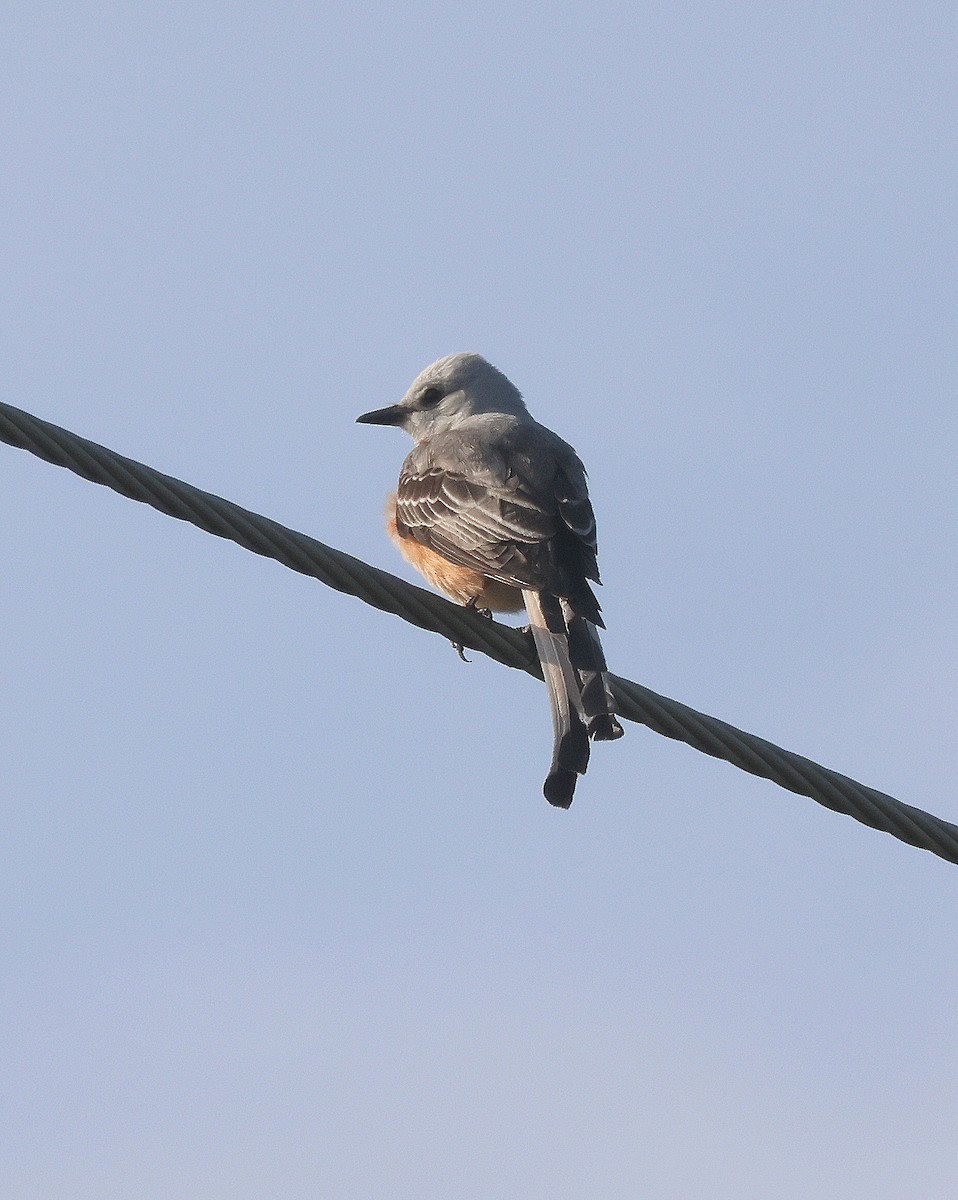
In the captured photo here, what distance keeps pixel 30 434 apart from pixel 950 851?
2.92m

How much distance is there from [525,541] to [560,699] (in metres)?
0.81

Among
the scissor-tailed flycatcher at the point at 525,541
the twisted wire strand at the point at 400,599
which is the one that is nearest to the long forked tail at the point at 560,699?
the scissor-tailed flycatcher at the point at 525,541

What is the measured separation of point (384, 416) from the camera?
956cm

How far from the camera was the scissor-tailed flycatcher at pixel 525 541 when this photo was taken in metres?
6.34

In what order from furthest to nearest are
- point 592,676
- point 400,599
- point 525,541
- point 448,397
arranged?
point 448,397, point 525,541, point 592,676, point 400,599

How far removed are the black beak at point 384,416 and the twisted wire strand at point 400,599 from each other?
387 cm

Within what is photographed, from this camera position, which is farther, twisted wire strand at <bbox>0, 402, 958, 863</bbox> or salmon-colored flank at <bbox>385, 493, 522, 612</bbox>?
salmon-colored flank at <bbox>385, 493, 522, 612</bbox>

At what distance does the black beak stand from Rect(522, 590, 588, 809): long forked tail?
2.93m

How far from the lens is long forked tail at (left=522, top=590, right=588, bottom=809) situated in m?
6.26

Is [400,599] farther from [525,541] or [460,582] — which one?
[460,582]

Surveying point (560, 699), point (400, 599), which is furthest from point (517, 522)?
point (400, 599)

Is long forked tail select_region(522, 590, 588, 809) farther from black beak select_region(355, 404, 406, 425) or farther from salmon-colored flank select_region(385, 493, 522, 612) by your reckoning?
black beak select_region(355, 404, 406, 425)

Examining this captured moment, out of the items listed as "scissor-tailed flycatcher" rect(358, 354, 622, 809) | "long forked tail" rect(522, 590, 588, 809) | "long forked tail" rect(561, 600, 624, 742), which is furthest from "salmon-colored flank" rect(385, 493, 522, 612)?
"long forked tail" rect(561, 600, 624, 742)

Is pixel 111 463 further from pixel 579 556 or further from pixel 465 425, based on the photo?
pixel 465 425
